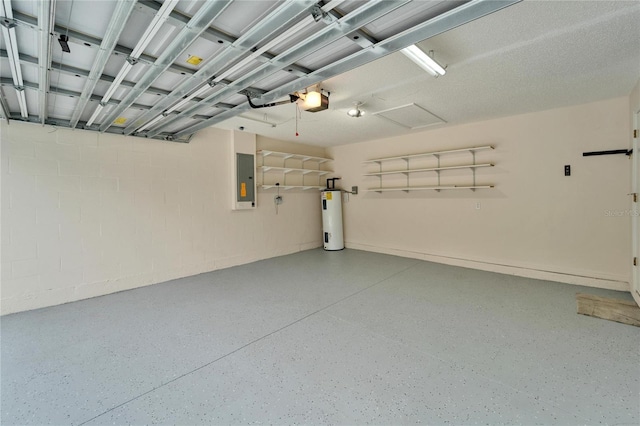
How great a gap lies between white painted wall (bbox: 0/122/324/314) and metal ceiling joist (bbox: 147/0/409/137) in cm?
233

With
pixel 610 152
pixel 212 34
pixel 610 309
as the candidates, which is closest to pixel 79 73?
pixel 212 34

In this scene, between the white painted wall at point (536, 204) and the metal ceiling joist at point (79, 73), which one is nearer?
the metal ceiling joist at point (79, 73)

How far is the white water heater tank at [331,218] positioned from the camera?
21.0 ft

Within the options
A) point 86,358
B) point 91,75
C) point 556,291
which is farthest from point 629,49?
point 86,358

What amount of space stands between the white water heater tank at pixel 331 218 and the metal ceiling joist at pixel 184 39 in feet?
14.3

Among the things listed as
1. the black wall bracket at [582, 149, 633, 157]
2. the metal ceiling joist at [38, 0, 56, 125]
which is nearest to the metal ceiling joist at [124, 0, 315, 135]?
the metal ceiling joist at [38, 0, 56, 125]

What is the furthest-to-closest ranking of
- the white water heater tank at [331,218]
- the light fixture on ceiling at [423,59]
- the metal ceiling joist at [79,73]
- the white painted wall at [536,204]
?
the white water heater tank at [331,218] < the white painted wall at [536,204] < the light fixture on ceiling at [423,59] < the metal ceiling joist at [79,73]

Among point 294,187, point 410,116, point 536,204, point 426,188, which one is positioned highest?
point 410,116

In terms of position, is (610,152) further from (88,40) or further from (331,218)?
(88,40)

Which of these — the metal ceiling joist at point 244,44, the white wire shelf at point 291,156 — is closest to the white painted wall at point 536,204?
the white wire shelf at point 291,156

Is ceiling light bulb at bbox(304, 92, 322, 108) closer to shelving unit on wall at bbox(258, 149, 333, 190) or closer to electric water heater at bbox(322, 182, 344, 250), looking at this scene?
shelving unit on wall at bbox(258, 149, 333, 190)

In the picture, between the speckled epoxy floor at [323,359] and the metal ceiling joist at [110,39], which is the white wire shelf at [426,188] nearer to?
the speckled epoxy floor at [323,359]

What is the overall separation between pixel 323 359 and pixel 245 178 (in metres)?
3.82

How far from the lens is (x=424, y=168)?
5.23 m
